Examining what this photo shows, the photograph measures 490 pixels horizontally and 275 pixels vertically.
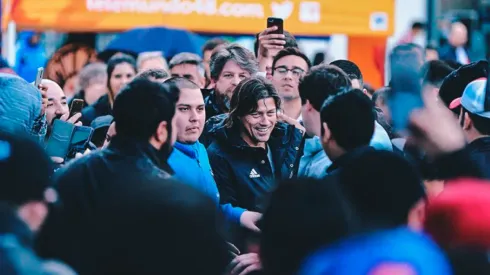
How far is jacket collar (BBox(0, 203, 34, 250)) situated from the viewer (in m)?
3.59

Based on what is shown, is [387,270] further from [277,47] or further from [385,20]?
[385,20]

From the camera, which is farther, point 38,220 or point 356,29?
point 356,29

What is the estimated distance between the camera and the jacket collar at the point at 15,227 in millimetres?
3586

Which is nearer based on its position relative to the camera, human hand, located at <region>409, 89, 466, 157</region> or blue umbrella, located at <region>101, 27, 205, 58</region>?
human hand, located at <region>409, 89, 466, 157</region>

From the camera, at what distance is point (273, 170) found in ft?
22.4

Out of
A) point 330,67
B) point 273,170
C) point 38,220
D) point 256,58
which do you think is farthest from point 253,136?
point 38,220

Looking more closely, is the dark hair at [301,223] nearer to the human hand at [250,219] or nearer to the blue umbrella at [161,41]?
the human hand at [250,219]

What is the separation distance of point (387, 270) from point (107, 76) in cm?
694

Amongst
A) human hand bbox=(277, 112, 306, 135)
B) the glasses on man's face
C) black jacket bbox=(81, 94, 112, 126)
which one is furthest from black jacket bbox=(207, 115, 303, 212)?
black jacket bbox=(81, 94, 112, 126)

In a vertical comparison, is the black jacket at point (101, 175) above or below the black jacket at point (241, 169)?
above

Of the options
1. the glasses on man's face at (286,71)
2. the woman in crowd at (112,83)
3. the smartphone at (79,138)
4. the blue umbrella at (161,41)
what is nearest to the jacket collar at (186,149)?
the smartphone at (79,138)

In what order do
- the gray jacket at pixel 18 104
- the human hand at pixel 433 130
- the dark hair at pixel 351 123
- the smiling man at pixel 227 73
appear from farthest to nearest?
the smiling man at pixel 227 73, the gray jacket at pixel 18 104, the dark hair at pixel 351 123, the human hand at pixel 433 130

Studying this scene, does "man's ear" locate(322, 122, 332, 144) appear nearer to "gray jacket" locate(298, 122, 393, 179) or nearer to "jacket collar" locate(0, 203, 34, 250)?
"gray jacket" locate(298, 122, 393, 179)

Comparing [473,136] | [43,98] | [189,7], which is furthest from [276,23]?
[189,7]
